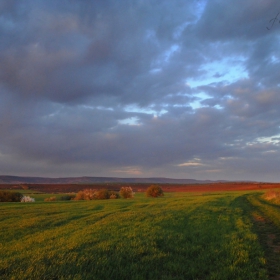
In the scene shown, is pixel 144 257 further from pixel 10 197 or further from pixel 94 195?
pixel 94 195

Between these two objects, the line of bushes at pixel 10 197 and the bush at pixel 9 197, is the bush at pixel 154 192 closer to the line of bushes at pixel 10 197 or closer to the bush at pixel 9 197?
the line of bushes at pixel 10 197

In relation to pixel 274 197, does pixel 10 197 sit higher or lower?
lower

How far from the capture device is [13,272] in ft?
21.5

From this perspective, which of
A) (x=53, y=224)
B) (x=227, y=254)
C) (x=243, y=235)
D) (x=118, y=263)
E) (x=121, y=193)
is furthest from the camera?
(x=121, y=193)

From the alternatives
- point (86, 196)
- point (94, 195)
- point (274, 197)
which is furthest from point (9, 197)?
point (274, 197)

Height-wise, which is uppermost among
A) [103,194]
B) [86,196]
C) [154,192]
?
[154,192]

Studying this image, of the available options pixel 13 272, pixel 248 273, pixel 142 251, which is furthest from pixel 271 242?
pixel 13 272

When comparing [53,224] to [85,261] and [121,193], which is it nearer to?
[85,261]

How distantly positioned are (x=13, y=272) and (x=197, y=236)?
308 inches

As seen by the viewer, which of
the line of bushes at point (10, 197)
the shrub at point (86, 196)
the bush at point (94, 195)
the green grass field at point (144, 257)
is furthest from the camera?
the bush at point (94, 195)

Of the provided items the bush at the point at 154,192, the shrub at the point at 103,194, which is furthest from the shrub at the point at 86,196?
the bush at the point at 154,192

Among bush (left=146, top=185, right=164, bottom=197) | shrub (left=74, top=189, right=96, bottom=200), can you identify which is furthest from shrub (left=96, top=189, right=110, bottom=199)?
bush (left=146, top=185, right=164, bottom=197)

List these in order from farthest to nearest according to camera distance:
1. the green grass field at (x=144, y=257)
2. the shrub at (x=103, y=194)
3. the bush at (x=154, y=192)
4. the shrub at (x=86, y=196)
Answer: the bush at (x=154, y=192) < the shrub at (x=103, y=194) < the shrub at (x=86, y=196) < the green grass field at (x=144, y=257)

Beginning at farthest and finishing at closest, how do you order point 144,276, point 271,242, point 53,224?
point 53,224 → point 271,242 → point 144,276
